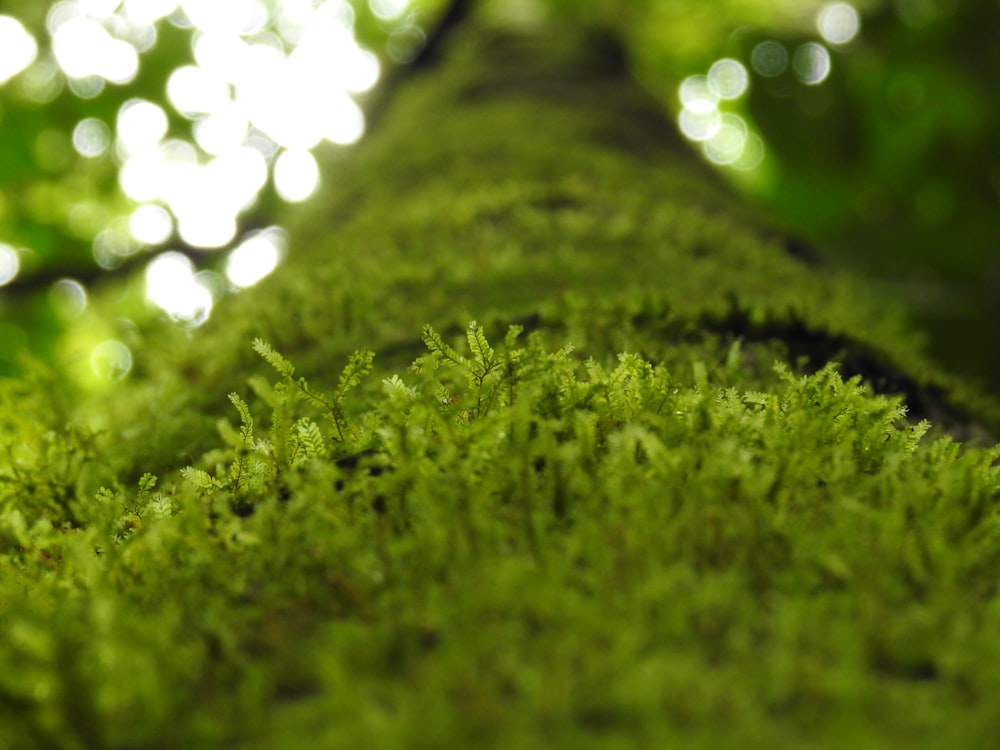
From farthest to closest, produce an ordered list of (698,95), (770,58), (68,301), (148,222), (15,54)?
Result: (698,95) → (770,58) → (68,301) → (148,222) → (15,54)

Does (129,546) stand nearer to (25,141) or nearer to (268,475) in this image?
(268,475)

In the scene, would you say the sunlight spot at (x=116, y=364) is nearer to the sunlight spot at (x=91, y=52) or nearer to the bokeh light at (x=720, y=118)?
the sunlight spot at (x=91, y=52)

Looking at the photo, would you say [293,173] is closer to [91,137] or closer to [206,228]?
[206,228]

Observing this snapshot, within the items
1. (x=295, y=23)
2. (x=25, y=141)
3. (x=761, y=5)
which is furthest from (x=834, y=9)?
(x=25, y=141)

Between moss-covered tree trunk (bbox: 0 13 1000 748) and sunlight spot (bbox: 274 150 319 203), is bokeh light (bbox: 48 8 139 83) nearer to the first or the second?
sunlight spot (bbox: 274 150 319 203)

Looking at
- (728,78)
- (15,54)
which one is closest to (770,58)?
(728,78)

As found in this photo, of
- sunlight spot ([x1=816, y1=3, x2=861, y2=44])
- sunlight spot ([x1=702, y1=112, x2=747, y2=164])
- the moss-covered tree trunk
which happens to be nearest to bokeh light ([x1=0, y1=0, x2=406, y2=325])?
sunlight spot ([x1=702, y1=112, x2=747, y2=164])
